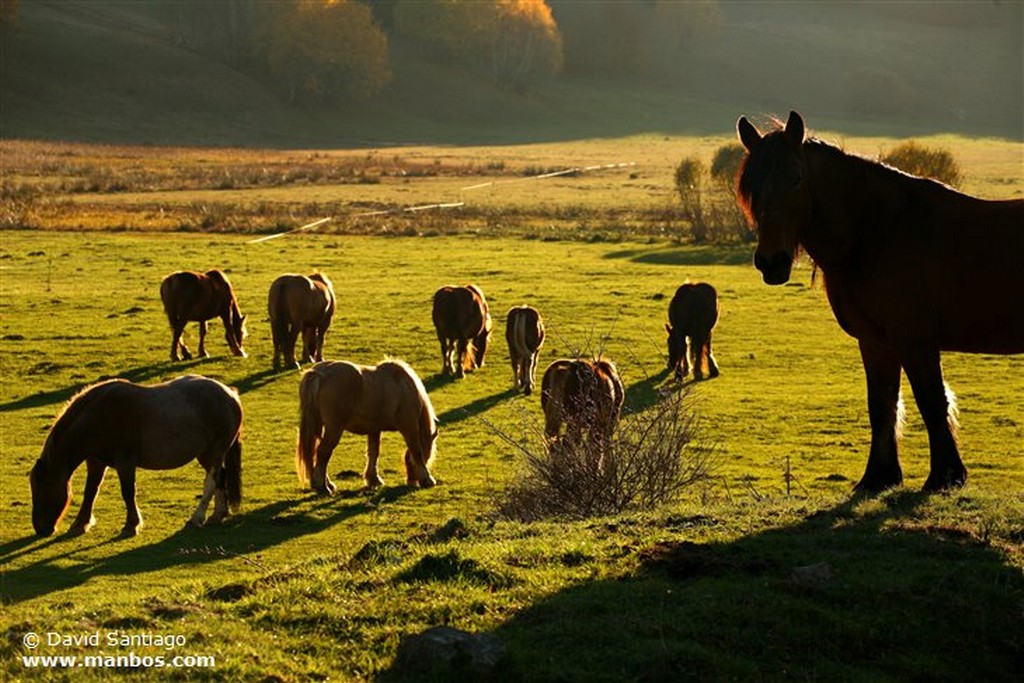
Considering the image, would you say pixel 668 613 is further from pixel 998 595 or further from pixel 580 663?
pixel 998 595

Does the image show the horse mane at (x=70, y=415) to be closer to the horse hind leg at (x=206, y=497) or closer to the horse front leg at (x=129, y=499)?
the horse front leg at (x=129, y=499)

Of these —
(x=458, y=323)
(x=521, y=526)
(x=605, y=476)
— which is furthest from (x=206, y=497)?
(x=458, y=323)

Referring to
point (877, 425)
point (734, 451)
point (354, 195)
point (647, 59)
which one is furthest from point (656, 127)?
point (877, 425)

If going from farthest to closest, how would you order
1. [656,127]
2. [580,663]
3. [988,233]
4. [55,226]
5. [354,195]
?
[656,127], [354,195], [55,226], [988,233], [580,663]

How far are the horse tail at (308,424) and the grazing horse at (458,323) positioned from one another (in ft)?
27.1

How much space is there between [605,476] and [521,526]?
1.81 m

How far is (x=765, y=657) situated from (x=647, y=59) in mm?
164204

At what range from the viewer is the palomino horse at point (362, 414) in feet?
55.1

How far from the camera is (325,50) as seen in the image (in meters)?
124

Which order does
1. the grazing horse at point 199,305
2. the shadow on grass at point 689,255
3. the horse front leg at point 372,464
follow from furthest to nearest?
the shadow on grass at point 689,255 < the grazing horse at point 199,305 < the horse front leg at point 372,464

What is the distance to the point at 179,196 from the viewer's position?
2403 inches

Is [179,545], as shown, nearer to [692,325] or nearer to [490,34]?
[692,325]

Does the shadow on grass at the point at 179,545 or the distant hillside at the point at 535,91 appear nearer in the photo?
the shadow on grass at the point at 179,545

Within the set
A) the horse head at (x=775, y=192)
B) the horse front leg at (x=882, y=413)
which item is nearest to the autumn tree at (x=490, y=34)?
the horse front leg at (x=882, y=413)
